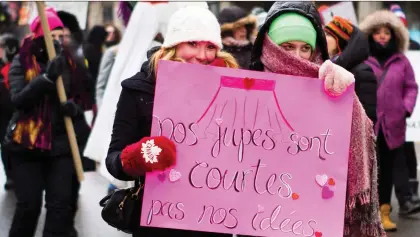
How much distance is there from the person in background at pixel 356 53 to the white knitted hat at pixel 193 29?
233 centimetres

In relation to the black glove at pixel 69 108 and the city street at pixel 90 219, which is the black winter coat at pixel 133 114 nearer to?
the black glove at pixel 69 108

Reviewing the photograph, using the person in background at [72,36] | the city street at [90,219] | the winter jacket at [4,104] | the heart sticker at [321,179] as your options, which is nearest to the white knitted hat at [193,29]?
the heart sticker at [321,179]

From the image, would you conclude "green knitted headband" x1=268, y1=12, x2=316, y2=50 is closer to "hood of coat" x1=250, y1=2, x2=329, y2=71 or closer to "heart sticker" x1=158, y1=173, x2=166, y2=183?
"hood of coat" x1=250, y1=2, x2=329, y2=71

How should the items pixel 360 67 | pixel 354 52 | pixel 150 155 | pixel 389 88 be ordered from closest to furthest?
1. pixel 150 155
2. pixel 354 52
3. pixel 360 67
4. pixel 389 88

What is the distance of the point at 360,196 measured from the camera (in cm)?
305

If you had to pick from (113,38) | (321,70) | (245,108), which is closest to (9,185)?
(113,38)

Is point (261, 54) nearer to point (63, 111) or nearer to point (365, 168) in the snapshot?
point (365, 168)

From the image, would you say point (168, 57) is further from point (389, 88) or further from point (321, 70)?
point (389, 88)

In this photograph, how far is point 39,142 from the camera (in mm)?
5285

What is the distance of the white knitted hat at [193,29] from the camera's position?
3.19 meters

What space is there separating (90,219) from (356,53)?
10.3 ft

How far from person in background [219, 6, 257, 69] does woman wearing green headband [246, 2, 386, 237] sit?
3545 millimetres

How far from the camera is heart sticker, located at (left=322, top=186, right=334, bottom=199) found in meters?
2.98

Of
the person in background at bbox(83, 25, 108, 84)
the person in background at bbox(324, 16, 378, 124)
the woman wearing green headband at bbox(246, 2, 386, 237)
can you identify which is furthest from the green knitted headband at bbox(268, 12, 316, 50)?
the person in background at bbox(83, 25, 108, 84)
